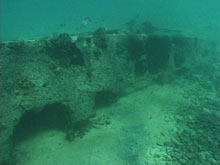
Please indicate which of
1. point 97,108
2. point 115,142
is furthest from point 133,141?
point 97,108

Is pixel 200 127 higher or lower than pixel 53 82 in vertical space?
lower

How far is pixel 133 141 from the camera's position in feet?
24.0

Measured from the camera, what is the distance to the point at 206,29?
111 feet

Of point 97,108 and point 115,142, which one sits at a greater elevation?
point 97,108

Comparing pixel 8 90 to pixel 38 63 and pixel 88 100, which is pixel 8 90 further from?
pixel 88 100

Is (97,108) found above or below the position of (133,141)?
above

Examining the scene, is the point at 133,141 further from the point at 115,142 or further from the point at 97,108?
the point at 97,108

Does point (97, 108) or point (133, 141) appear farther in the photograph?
point (97, 108)

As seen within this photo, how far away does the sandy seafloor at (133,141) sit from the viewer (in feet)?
21.1

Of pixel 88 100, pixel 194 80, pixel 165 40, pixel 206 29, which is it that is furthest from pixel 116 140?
pixel 206 29

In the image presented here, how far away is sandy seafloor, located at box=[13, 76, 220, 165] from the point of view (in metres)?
6.44

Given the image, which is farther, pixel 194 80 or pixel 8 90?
pixel 194 80

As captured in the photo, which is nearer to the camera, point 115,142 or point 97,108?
point 115,142

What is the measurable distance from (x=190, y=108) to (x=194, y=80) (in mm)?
5171
